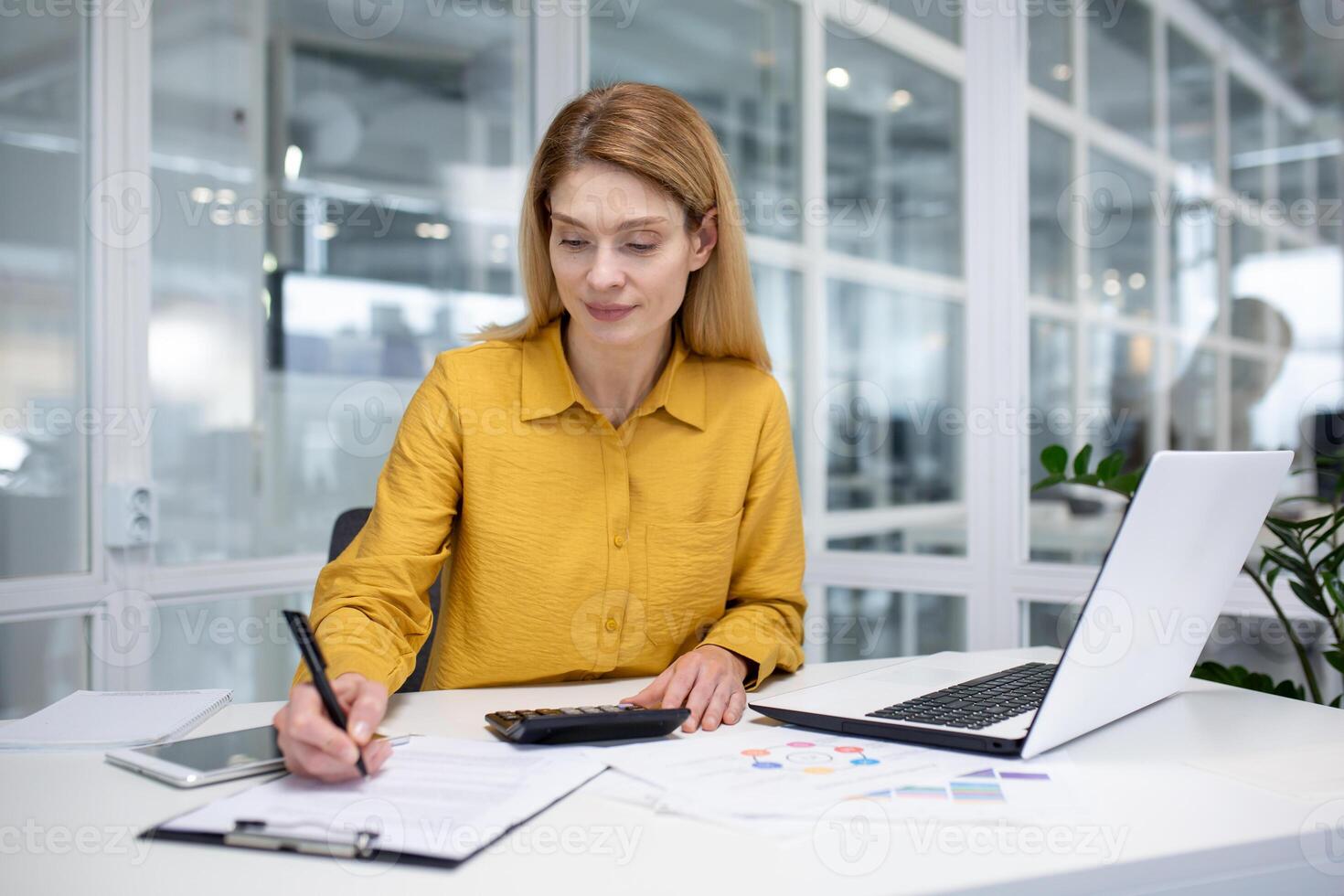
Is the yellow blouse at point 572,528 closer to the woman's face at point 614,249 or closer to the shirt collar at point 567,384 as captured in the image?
the shirt collar at point 567,384

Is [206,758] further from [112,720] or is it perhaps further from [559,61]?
[559,61]

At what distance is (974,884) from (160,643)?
2.29m

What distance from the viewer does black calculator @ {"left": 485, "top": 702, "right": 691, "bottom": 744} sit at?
108 cm

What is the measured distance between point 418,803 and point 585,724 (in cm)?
23

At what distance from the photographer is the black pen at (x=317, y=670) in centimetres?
95

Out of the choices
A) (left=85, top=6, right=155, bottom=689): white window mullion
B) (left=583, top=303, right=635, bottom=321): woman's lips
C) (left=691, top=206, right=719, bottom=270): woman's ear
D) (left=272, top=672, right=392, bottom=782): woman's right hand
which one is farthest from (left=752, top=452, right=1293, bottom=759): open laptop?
(left=85, top=6, right=155, bottom=689): white window mullion

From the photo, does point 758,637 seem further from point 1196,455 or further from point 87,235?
point 87,235

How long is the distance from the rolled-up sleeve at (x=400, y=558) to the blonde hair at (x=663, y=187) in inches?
9.5

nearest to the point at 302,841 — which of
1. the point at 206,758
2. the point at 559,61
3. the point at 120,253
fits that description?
the point at 206,758

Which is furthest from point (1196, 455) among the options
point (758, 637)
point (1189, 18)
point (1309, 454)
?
point (1189, 18)

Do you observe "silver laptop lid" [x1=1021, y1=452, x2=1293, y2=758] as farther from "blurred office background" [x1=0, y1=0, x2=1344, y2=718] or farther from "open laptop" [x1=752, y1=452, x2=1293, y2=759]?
"blurred office background" [x1=0, y1=0, x2=1344, y2=718]

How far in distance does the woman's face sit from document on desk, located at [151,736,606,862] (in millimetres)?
691

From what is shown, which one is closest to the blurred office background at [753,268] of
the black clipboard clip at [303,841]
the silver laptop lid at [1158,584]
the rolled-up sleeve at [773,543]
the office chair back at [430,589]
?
the office chair back at [430,589]

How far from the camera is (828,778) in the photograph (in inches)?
39.0
